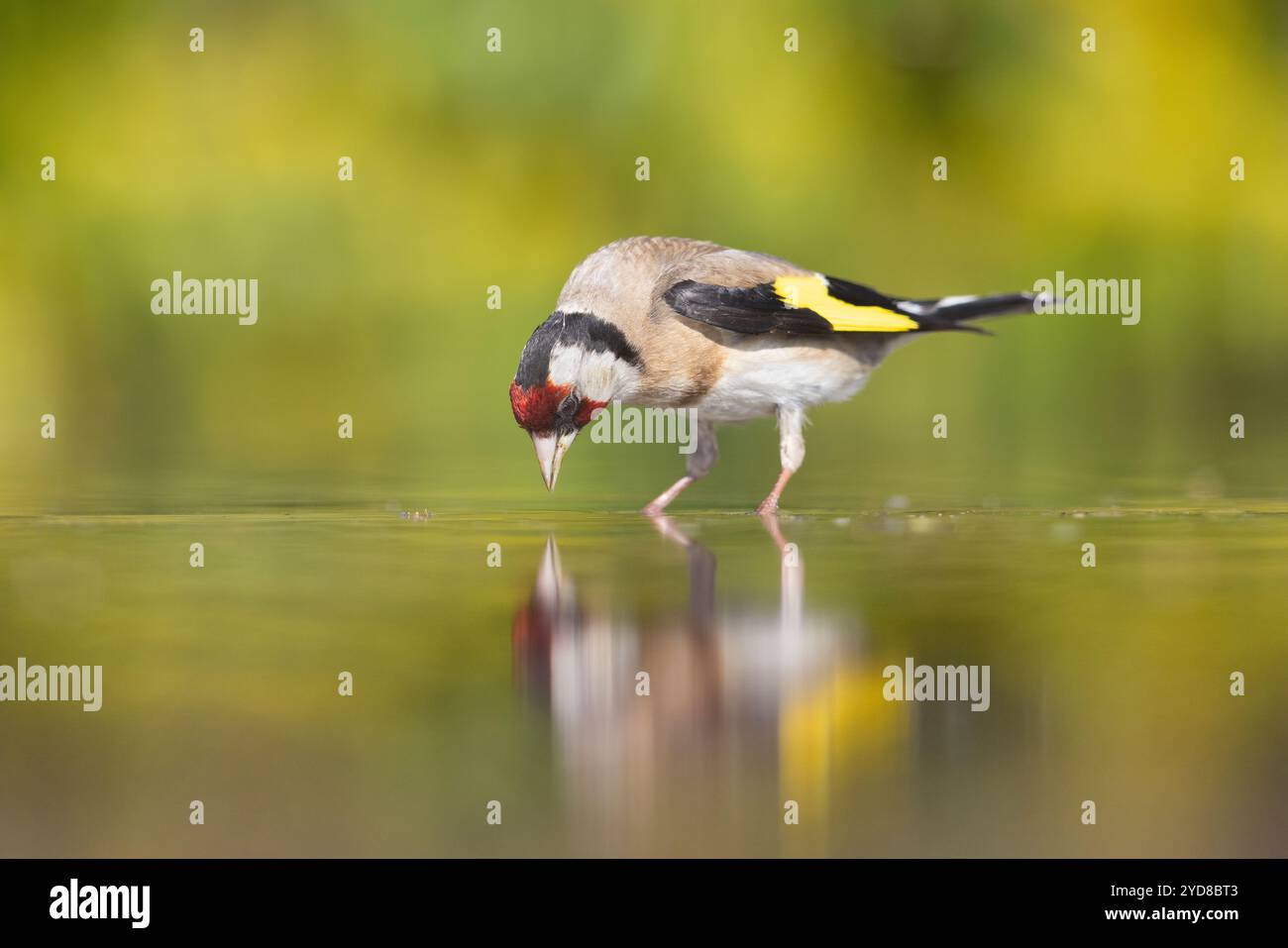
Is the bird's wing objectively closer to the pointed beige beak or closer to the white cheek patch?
the white cheek patch

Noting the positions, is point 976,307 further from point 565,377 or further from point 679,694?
point 679,694

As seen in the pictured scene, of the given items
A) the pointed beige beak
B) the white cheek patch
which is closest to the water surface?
the pointed beige beak

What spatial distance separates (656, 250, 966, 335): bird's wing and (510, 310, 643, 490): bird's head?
0.29 metres

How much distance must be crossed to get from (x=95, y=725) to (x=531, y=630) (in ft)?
2.88

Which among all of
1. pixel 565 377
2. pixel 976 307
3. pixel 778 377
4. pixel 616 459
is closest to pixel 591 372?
pixel 565 377

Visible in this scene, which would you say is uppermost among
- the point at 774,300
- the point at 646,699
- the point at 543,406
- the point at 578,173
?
the point at 578,173

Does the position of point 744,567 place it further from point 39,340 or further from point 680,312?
point 39,340

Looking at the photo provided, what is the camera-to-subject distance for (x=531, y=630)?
3.10m

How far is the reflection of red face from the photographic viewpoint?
14.9 ft

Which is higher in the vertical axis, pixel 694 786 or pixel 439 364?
pixel 439 364

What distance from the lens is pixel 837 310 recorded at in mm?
5277

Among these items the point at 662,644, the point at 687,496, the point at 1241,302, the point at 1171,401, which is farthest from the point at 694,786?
the point at 1241,302

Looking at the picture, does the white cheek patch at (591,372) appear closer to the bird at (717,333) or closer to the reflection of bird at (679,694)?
the bird at (717,333)

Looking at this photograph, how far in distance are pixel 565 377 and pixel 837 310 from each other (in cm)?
111
